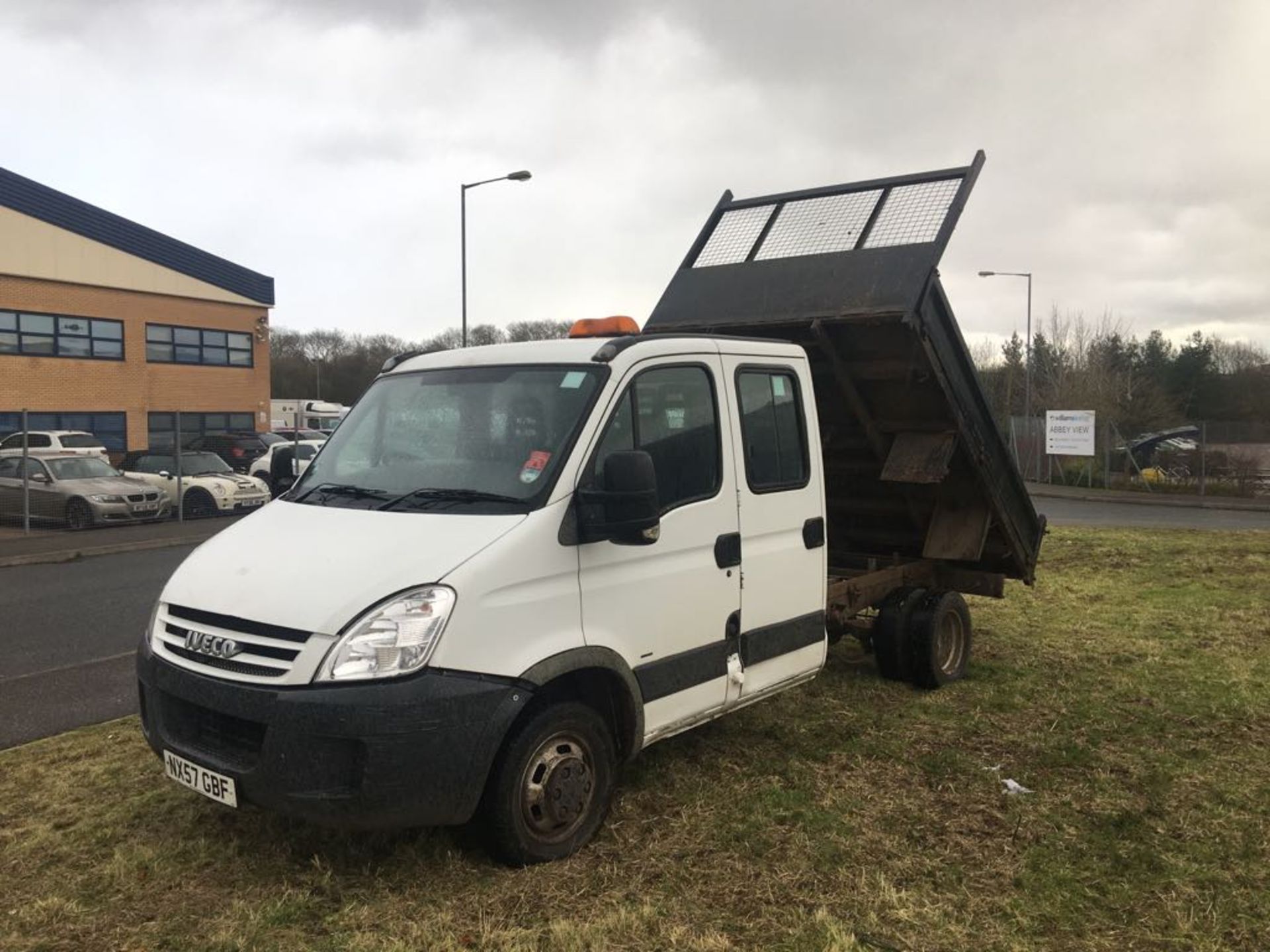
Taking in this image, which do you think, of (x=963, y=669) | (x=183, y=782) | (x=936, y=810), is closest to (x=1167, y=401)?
(x=963, y=669)

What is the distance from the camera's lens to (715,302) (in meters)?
5.97

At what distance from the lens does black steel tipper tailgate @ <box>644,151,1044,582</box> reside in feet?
17.7

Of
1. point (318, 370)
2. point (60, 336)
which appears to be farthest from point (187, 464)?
point (318, 370)

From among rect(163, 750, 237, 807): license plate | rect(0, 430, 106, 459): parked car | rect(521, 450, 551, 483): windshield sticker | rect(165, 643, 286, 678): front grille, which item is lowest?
rect(163, 750, 237, 807): license plate

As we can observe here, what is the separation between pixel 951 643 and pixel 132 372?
3425cm

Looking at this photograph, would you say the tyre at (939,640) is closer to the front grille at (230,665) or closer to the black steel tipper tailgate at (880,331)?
the black steel tipper tailgate at (880,331)

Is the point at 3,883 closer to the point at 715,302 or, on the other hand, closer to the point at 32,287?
the point at 715,302

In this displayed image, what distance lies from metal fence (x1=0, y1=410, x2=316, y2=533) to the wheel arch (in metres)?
12.8

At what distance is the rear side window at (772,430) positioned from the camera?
4.62 metres

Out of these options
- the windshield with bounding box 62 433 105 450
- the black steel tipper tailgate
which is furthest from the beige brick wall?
the black steel tipper tailgate

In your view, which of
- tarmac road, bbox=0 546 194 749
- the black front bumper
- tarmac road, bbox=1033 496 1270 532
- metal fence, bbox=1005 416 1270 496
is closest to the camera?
the black front bumper

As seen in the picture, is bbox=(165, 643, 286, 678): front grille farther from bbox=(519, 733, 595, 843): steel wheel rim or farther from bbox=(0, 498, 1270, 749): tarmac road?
bbox=(0, 498, 1270, 749): tarmac road

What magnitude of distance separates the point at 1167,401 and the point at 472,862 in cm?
3774

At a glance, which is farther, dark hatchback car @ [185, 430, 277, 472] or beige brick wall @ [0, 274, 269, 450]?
beige brick wall @ [0, 274, 269, 450]
